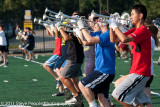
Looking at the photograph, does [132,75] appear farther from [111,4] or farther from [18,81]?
[111,4]

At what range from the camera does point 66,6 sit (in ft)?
172

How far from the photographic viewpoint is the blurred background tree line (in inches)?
1702

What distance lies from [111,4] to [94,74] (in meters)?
43.7

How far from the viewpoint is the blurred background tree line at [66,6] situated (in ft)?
142

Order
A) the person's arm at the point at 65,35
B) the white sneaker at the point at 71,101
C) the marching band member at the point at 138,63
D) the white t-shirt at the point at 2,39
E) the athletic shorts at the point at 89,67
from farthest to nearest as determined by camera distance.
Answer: the white t-shirt at the point at 2,39
the white sneaker at the point at 71,101
the athletic shorts at the point at 89,67
the person's arm at the point at 65,35
the marching band member at the point at 138,63

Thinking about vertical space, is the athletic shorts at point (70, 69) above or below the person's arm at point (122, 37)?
below

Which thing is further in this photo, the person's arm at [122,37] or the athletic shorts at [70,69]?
the athletic shorts at [70,69]

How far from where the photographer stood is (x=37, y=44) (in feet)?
96.2

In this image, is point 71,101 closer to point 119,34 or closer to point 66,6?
point 119,34

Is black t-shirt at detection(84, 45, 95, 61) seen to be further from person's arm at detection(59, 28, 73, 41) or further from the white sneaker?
the white sneaker

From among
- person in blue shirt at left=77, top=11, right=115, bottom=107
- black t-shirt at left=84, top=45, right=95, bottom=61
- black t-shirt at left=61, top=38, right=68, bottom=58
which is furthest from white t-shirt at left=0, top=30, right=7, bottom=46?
person in blue shirt at left=77, top=11, right=115, bottom=107

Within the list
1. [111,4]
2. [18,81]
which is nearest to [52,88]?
[18,81]

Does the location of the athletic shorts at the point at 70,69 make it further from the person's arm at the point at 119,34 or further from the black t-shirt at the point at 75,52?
the person's arm at the point at 119,34

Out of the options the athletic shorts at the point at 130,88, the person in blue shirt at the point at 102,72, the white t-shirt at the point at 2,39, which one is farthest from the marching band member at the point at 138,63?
the white t-shirt at the point at 2,39
